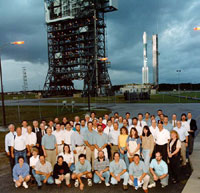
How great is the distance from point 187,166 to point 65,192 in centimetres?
505

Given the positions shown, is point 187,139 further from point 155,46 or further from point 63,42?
point 155,46

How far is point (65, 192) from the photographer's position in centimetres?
662

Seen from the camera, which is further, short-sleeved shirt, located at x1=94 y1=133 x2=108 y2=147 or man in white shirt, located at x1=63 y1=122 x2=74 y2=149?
man in white shirt, located at x1=63 y1=122 x2=74 y2=149

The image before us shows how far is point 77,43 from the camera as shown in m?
63.6

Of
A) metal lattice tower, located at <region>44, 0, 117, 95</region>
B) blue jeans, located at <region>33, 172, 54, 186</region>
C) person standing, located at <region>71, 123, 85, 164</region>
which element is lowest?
blue jeans, located at <region>33, 172, 54, 186</region>

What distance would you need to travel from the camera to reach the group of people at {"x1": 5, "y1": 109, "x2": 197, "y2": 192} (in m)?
6.86

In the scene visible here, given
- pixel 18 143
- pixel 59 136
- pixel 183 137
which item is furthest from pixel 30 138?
pixel 183 137

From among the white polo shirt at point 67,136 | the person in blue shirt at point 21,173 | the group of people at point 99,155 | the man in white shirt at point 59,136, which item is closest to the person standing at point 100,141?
the group of people at point 99,155

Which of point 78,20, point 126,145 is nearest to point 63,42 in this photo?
point 78,20

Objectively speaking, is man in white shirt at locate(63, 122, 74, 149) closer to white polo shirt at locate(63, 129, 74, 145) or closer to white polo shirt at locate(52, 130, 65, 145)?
white polo shirt at locate(63, 129, 74, 145)

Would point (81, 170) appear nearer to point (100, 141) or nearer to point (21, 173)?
point (100, 141)

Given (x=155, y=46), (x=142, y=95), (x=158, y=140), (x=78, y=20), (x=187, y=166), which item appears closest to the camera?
(x=158, y=140)

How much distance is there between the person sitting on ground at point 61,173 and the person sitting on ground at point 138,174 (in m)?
2.22

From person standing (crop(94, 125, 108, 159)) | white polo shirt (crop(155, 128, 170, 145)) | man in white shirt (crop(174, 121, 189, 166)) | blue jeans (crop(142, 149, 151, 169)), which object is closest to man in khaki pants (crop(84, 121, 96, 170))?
person standing (crop(94, 125, 108, 159))
